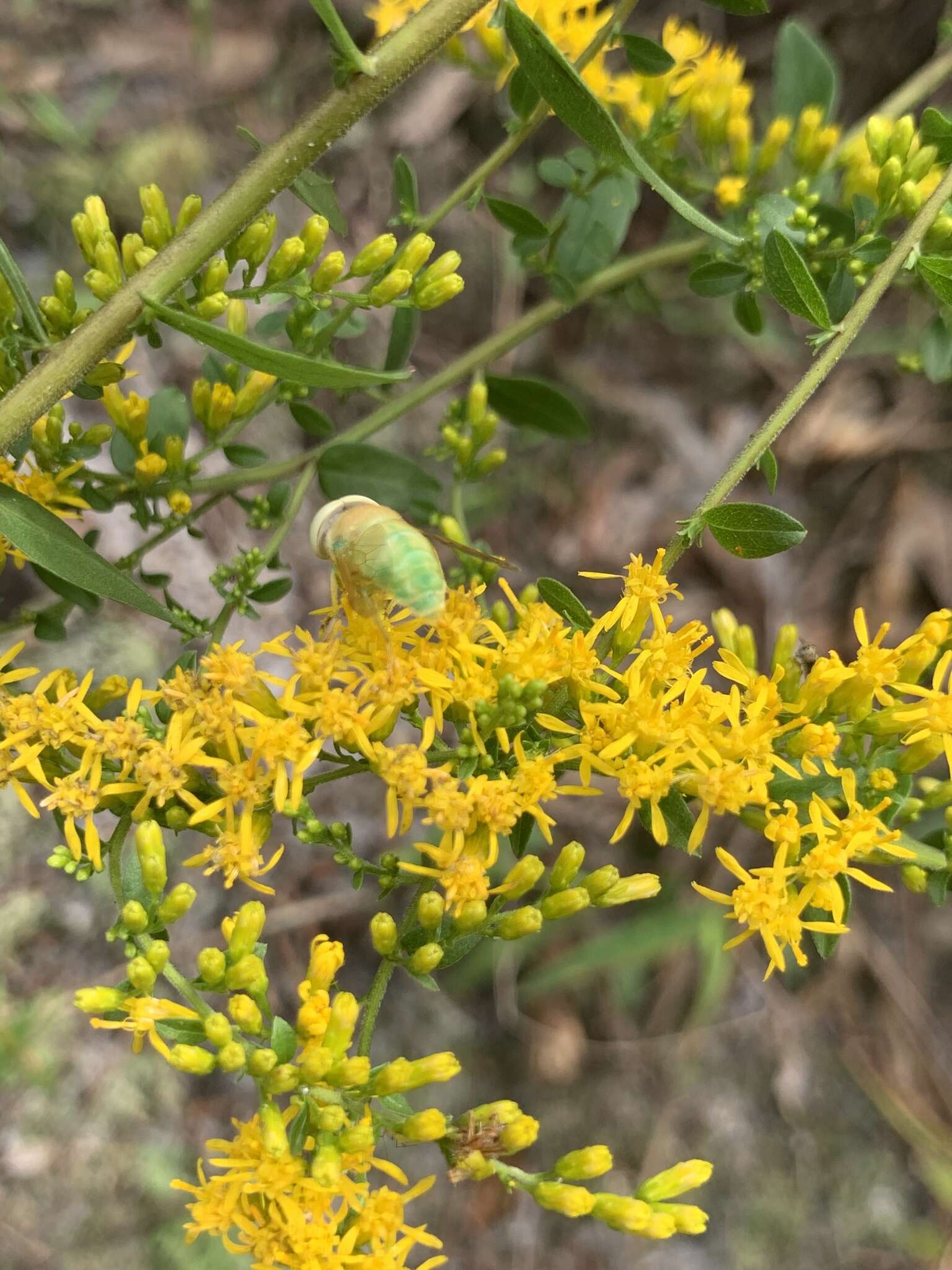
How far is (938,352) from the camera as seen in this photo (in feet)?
8.61

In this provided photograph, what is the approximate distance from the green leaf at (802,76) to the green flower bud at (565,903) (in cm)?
248

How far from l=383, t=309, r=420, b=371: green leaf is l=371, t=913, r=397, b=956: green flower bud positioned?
151cm

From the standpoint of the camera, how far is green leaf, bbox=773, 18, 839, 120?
3184 mm

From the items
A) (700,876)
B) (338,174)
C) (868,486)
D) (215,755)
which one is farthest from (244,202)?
(868,486)

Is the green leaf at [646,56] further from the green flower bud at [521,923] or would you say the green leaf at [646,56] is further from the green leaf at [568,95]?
the green flower bud at [521,923]

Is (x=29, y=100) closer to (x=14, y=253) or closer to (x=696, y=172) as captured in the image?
(x=14, y=253)

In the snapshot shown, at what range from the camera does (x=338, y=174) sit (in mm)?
5102

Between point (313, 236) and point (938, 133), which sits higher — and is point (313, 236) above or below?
above

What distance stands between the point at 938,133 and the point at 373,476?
1542 mm

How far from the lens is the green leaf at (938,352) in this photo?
2619 millimetres

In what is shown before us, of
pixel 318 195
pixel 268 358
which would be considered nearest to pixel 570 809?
pixel 318 195

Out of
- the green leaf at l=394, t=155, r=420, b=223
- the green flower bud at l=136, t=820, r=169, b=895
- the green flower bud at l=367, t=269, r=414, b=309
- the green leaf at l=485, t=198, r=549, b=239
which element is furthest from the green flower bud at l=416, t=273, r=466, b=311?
the green flower bud at l=136, t=820, r=169, b=895

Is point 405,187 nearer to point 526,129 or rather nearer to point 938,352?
point 526,129

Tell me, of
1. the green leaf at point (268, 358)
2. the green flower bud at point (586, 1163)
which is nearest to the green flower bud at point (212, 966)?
the green flower bud at point (586, 1163)
